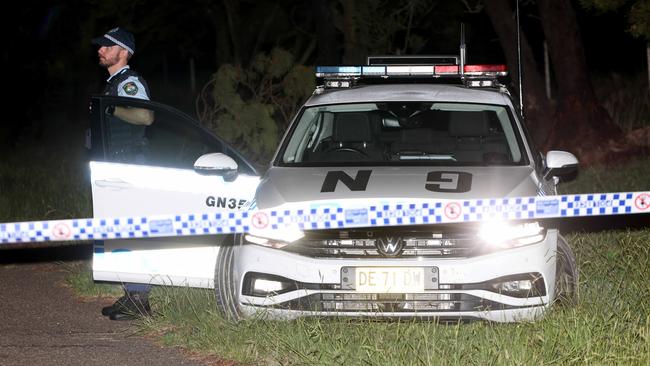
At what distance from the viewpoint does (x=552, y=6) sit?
14.9 metres

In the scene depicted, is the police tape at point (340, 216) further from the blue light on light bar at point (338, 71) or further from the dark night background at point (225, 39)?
the dark night background at point (225, 39)

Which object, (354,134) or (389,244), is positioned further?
(354,134)

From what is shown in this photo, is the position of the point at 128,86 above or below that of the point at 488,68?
below

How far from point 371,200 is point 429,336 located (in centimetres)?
77

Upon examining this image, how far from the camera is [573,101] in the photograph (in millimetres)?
14930

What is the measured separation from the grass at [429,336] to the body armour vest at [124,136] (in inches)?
37.8

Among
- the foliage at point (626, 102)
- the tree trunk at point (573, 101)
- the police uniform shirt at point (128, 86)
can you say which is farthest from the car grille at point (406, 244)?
the foliage at point (626, 102)

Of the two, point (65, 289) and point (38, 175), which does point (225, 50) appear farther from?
point (65, 289)

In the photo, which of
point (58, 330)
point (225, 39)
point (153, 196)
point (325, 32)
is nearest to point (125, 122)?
point (153, 196)

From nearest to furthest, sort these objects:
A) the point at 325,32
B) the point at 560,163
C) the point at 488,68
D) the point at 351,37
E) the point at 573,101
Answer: the point at 560,163 → the point at 488,68 → the point at 573,101 → the point at 351,37 → the point at 325,32

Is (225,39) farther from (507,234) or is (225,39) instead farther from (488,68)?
(507,234)

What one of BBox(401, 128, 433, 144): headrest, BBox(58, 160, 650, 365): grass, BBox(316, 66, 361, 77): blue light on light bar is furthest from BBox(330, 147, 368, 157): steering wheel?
BBox(58, 160, 650, 365): grass

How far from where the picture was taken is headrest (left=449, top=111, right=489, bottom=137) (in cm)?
762

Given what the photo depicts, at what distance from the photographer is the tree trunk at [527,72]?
15898 millimetres
